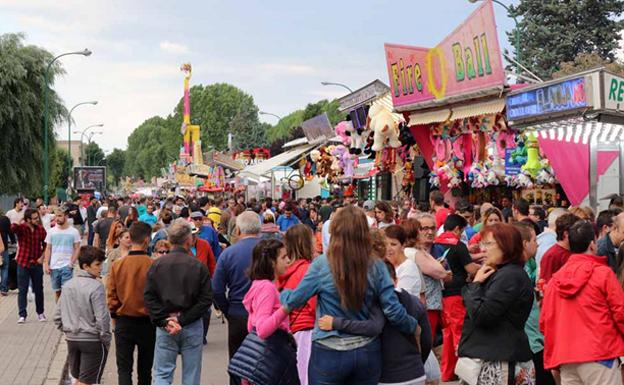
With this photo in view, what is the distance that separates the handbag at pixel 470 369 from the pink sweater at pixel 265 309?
1137 mm

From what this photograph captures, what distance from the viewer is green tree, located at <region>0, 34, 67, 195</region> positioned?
38253 millimetres

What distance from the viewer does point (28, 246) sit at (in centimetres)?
1345

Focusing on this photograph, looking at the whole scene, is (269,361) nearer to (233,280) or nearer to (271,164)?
(233,280)

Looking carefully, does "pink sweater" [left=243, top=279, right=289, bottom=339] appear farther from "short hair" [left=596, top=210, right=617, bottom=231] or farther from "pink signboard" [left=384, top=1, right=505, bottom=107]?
"pink signboard" [left=384, top=1, right=505, bottom=107]

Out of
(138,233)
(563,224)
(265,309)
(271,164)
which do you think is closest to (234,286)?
(138,233)

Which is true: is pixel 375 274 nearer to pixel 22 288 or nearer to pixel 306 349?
pixel 306 349

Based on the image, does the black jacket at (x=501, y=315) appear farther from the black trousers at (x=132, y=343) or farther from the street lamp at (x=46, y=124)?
the street lamp at (x=46, y=124)

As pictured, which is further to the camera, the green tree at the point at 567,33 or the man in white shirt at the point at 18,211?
the green tree at the point at 567,33

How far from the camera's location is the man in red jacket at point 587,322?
5.89m

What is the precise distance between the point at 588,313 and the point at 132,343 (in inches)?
147

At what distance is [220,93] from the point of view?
125m

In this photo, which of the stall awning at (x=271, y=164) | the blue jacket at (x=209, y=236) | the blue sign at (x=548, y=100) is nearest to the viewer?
the blue jacket at (x=209, y=236)

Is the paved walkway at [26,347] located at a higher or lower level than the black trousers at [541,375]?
higher

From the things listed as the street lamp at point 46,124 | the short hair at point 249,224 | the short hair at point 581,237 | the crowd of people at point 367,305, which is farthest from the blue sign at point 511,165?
the street lamp at point 46,124
